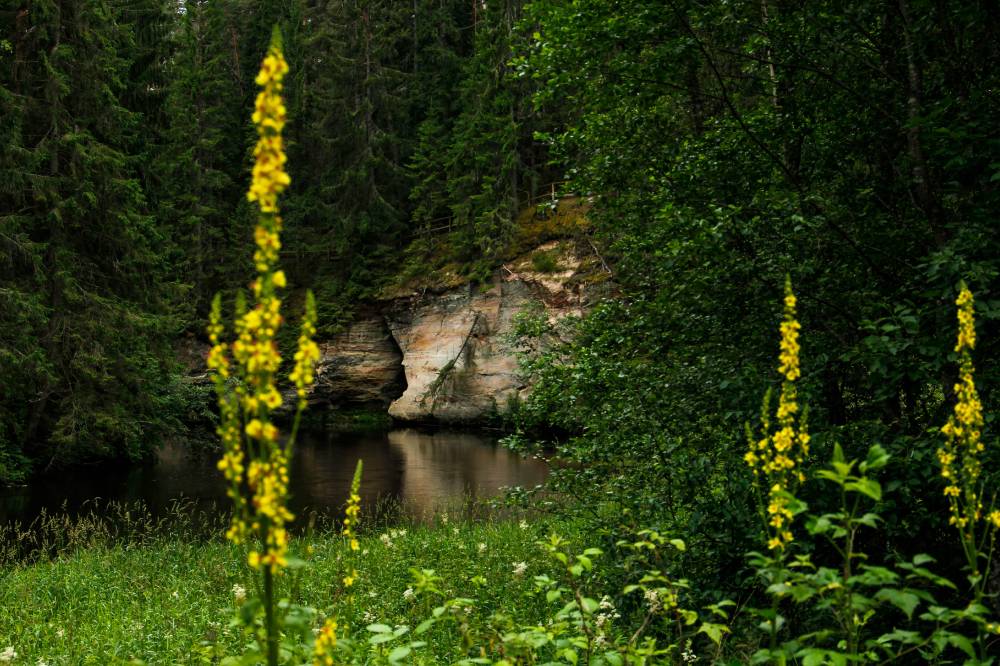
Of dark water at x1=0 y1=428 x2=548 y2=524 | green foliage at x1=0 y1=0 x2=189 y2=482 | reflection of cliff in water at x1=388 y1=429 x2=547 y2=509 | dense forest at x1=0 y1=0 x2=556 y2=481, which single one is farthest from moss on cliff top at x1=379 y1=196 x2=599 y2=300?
green foliage at x1=0 y1=0 x2=189 y2=482

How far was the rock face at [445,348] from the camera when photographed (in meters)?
31.7

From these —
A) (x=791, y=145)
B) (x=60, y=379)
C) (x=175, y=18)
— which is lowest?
(x=60, y=379)

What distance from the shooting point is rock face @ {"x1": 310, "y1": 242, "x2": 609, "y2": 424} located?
1248 inches

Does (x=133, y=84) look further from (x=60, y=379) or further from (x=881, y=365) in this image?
(x=881, y=365)

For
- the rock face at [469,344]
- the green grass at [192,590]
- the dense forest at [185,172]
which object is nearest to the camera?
the green grass at [192,590]

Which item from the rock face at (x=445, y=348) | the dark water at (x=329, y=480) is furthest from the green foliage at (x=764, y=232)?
the rock face at (x=445, y=348)

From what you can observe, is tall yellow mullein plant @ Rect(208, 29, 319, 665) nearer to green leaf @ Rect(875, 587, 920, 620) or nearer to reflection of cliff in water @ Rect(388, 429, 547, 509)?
green leaf @ Rect(875, 587, 920, 620)

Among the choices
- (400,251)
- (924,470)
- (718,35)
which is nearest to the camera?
(924,470)

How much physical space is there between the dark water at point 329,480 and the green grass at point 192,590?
4.19 m

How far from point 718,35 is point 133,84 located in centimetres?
3064

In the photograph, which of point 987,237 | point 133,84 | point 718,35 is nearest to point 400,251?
point 133,84

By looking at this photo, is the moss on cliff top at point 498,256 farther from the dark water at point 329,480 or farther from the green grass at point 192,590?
the green grass at point 192,590

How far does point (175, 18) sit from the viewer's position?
3331cm

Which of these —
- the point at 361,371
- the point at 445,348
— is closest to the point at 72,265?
the point at 445,348
